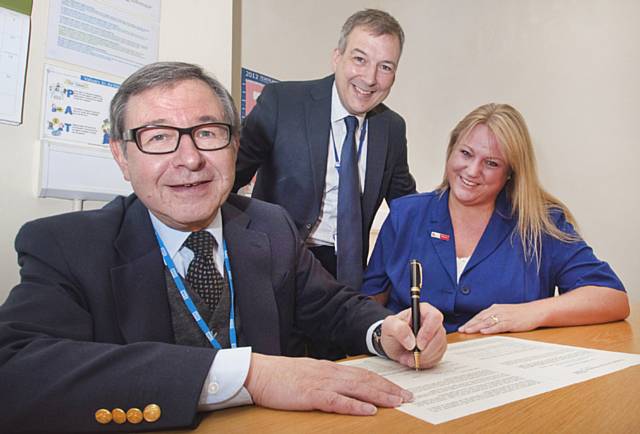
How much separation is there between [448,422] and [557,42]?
3484 millimetres

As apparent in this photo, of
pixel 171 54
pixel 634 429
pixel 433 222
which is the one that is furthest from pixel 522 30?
pixel 634 429

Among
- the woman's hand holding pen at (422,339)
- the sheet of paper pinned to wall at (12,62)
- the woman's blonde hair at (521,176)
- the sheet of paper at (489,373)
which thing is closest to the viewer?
the sheet of paper at (489,373)

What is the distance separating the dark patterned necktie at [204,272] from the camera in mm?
1192

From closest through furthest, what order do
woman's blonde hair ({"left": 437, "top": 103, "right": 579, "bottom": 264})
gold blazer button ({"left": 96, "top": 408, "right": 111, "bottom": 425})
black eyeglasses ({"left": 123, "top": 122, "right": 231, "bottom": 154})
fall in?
gold blazer button ({"left": 96, "top": 408, "right": 111, "bottom": 425}) → black eyeglasses ({"left": 123, "top": 122, "right": 231, "bottom": 154}) → woman's blonde hair ({"left": 437, "top": 103, "right": 579, "bottom": 264})

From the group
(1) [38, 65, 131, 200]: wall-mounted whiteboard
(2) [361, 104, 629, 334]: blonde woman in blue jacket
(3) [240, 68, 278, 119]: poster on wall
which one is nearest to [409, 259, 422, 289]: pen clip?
(2) [361, 104, 629, 334]: blonde woman in blue jacket

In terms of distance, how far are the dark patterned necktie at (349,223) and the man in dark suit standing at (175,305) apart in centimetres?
52

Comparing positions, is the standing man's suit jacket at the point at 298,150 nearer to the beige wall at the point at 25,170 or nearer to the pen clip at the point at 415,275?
the beige wall at the point at 25,170

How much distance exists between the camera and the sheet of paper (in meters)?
0.82

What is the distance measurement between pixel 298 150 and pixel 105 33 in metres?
0.84

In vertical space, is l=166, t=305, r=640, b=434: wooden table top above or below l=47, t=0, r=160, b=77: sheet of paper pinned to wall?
below

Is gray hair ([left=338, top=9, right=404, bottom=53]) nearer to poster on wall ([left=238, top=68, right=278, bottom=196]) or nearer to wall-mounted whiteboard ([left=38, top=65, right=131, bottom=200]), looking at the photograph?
wall-mounted whiteboard ([left=38, top=65, right=131, bottom=200])

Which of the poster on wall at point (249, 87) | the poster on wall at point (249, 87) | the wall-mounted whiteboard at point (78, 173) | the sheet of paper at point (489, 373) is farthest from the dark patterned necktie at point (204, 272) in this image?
the poster on wall at point (249, 87)

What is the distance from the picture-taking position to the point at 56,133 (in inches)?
68.6

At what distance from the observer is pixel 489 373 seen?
1.02 m
